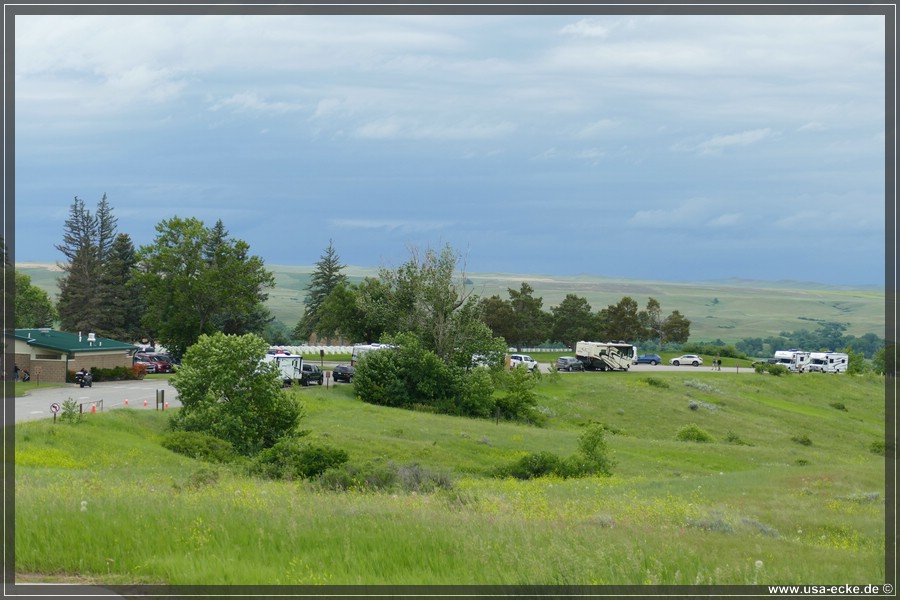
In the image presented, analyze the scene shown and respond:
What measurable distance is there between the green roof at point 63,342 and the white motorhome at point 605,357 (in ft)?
150

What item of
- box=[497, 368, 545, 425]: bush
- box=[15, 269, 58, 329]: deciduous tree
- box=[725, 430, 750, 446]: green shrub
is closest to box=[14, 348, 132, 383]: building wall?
box=[497, 368, 545, 425]: bush

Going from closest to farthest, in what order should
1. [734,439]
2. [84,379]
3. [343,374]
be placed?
[84,379], [734,439], [343,374]

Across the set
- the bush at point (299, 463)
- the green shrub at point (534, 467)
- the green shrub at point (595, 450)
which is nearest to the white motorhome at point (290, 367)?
the green shrub at point (595, 450)

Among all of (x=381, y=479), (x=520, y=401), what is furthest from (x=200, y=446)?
(x=520, y=401)

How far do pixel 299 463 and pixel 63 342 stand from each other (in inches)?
1710

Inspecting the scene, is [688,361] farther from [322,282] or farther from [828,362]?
[322,282]

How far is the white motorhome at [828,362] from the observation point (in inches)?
4176

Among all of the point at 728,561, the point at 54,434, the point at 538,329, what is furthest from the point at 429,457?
the point at 538,329

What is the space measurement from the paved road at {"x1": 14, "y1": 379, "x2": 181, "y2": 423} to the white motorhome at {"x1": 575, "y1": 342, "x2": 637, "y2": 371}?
45.4 m

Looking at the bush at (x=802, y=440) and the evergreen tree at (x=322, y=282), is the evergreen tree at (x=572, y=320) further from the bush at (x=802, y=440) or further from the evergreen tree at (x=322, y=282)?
the bush at (x=802, y=440)

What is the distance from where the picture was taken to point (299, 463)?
26938 mm

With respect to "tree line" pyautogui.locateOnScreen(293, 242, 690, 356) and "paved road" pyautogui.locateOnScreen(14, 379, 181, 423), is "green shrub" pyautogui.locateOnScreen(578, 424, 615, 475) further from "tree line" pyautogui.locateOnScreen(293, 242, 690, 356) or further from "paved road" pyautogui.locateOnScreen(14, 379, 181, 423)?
"tree line" pyautogui.locateOnScreen(293, 242, 690, 356)

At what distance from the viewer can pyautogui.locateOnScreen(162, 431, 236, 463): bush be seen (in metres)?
32.9

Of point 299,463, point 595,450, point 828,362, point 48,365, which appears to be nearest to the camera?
point 299,463
